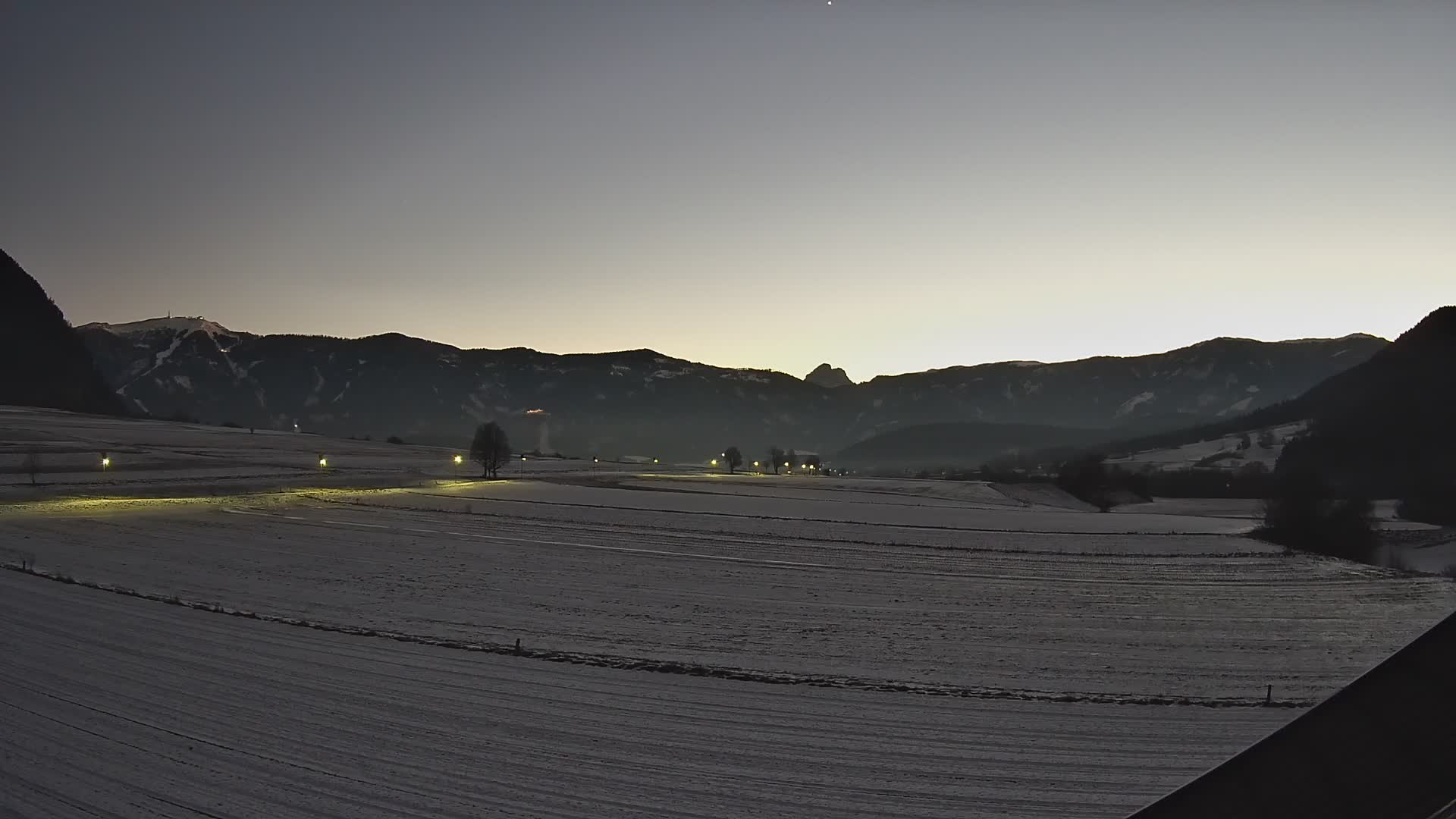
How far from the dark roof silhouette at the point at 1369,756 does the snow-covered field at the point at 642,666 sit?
8296 millimetres

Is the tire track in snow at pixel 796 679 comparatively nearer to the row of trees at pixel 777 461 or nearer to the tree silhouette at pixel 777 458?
the row of trees at pixel 777 461

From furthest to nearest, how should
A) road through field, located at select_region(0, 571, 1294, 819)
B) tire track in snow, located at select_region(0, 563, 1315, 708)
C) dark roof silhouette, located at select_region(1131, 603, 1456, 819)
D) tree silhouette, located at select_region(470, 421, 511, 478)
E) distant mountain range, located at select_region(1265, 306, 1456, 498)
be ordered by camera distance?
tree silhouette, located at select_region(470, 421, 511, 478), distant mountain range, located at select_region(1265, 306, 1456, 498), tire track in snow, located at select_region(0, 563, 1315, 708), road through field, located at select_region(0, 571, 1294, 819), dark roof silhouette, located at select_region(1131, 603, 1456, 819)

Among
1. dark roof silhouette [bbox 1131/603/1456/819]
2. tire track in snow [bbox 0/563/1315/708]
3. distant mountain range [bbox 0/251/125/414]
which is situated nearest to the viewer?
dark roof silhouette [bbox 1131/603/1456/819]

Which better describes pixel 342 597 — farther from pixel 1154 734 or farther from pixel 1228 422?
pixel 1228 422

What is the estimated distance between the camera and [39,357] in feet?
588

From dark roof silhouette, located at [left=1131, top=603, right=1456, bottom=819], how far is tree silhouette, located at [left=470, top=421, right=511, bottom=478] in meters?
96.8

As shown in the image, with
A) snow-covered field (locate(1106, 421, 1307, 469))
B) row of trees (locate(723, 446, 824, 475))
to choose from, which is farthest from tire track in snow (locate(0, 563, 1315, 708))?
row of trees (locate(723, 446, 824, 475))

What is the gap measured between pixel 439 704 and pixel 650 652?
631 cm

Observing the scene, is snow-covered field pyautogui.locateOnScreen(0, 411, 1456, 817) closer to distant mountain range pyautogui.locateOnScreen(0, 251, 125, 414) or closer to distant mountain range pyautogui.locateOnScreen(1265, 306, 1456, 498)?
distant mountain range pyautogui.locateOnScreen(1265, 306, 1456, 498)

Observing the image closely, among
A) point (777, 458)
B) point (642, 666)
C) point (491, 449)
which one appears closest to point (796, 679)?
point (642, 666)

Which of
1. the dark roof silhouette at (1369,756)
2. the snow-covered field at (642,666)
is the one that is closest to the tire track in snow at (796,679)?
the snow-covered field at (642,666)

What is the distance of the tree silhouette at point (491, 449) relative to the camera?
3853 inches

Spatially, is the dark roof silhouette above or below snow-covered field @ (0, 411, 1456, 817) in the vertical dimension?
above

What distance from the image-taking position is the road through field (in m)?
12.7
